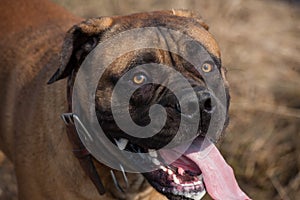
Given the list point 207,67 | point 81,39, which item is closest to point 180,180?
point 207,67

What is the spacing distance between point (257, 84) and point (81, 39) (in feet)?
9.06

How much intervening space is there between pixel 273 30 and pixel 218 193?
146 inches

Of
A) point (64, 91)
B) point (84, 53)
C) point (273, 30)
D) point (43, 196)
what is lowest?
point (273, 30)

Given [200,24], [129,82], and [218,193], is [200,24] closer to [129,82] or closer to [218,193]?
[129,82]

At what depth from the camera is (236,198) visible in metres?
3.38

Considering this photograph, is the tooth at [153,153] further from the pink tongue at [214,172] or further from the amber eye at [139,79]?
the amber eye at [139,79]

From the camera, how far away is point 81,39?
3.47 meters

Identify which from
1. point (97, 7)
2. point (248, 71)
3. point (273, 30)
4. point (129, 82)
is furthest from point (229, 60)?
point (129, 82)

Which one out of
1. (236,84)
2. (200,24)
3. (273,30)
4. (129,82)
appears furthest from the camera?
(273,30)

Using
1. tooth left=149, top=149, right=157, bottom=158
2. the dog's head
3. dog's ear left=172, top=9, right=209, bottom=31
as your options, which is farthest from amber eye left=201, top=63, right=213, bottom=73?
tooth left=149, top=149, right=157, bottom=158

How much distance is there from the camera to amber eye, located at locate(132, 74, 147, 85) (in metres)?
3.26

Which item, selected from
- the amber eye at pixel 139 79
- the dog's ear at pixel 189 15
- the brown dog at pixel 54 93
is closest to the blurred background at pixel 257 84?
the brown dog at pixel 54 93

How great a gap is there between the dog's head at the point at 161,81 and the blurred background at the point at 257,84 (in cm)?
172

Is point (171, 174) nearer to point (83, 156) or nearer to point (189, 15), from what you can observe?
point (83, 156)
